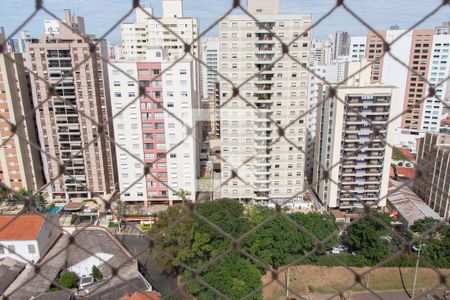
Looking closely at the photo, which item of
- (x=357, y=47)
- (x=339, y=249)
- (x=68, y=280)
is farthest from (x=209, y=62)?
(x=68, y=280)

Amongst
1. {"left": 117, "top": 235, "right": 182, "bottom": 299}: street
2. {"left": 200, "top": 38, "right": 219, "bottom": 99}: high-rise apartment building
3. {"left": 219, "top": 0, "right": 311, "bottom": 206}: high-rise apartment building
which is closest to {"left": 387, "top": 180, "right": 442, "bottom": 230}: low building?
{"left": 219, "top": 0, "right": 311, "bottom": 206}: high-rise apartment building

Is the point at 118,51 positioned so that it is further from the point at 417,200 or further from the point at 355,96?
the point at 417,200

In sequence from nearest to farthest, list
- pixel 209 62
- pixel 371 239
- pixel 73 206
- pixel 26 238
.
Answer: pixel 26 238
pixel 371 239
pixel 73 206
pixel 209 62

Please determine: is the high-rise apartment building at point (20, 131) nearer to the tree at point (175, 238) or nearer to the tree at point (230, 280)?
the tree at point (175, 238)

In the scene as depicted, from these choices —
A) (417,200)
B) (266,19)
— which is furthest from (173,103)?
(417,200)

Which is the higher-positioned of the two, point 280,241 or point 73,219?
point 280,241

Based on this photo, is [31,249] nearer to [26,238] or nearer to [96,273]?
[26,238]
